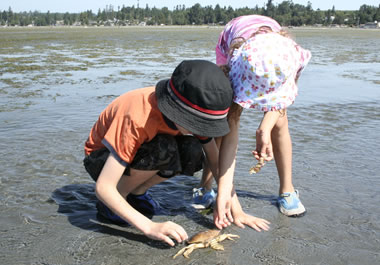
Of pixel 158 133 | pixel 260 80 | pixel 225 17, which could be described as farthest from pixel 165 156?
pixel 225 17

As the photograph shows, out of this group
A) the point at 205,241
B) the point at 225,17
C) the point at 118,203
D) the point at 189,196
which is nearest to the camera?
the point at 118,203

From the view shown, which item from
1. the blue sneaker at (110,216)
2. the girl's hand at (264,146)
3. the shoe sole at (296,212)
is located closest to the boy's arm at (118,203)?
the blue sneaker at (110,216)

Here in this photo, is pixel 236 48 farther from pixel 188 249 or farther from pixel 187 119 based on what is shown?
pixel 188 249

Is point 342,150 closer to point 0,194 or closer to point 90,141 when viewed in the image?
point 90,141

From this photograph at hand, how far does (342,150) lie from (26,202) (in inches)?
109

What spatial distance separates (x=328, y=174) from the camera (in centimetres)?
330

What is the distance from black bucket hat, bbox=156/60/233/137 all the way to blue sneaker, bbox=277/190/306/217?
948 millimetres

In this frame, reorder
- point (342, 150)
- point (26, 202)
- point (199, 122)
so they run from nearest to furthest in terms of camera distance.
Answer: point (199, 122) < point (26, 202) < point (342, 150)

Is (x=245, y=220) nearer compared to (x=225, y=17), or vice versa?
(x=245, y=220)

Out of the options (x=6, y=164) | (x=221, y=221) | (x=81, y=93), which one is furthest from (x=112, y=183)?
(x=81, y=93)

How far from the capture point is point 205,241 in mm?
2279

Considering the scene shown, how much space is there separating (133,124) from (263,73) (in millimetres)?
730

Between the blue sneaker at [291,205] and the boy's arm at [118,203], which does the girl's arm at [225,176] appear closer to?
the boy's arm at [118,203]

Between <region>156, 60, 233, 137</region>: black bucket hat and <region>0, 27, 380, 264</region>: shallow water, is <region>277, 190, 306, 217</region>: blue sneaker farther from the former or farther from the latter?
<region>156, 60, 233, 137</region>: black bucket hat
